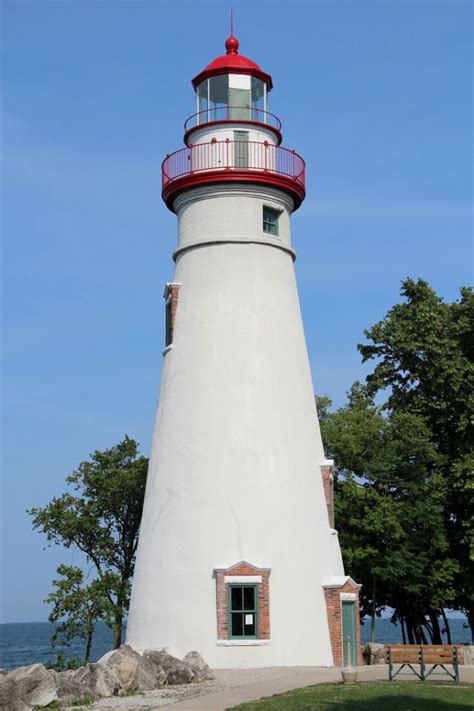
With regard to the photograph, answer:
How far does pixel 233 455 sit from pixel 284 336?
3.89m

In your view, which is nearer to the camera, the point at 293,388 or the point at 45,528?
the point at 293,388

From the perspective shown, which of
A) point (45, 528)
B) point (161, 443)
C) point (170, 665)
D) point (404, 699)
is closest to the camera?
point (404, 699)

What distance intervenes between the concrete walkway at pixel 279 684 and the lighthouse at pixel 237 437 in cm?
120

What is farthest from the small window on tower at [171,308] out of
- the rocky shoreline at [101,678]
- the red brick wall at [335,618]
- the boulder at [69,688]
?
the boulder at [69,688]

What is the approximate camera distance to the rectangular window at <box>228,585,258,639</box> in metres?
24.8

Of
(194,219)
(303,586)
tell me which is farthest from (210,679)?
(194,219)

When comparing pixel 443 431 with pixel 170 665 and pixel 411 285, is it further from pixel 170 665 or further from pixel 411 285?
pixel 170 665

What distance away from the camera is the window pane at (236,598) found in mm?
24828

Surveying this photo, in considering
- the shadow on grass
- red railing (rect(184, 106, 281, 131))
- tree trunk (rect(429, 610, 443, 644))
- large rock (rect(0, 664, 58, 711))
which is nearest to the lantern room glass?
red railing (rect(184, 106, 281, 131))

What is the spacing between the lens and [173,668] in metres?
22.3

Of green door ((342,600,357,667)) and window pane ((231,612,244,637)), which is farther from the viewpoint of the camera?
green door ((342,600,357,667))

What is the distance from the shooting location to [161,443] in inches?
1075

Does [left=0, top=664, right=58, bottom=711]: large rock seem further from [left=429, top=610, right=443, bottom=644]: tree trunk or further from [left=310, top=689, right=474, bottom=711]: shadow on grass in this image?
[left=429, top=610, right=443, bottom=644]: tree trunk

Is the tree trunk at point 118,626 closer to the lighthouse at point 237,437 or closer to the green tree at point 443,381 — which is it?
the lighthouse at point 237,437
